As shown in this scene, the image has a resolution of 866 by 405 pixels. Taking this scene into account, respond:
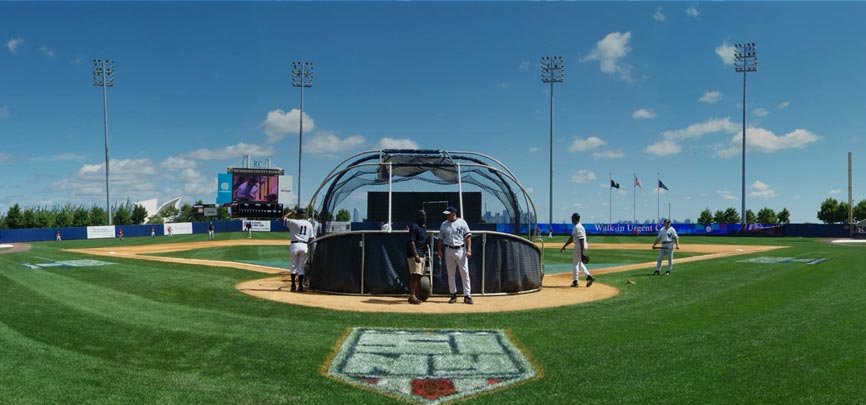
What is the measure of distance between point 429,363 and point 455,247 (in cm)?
440

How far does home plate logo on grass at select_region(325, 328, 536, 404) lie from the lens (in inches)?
183

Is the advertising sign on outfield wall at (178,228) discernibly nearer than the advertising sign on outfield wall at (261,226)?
Yes

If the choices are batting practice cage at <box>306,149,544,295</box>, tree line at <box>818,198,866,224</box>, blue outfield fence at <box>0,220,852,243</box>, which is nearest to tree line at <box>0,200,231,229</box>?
blue outfield fence at <box>0,220,852,243</box>

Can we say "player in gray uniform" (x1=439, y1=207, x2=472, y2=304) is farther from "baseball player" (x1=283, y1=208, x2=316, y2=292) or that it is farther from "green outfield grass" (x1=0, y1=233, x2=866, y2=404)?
"baseball player" (x1=283, y1=208, x2=316, y2=292)

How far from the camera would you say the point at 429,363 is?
5422 millimetres

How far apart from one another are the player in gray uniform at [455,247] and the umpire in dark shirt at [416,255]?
0.37 m

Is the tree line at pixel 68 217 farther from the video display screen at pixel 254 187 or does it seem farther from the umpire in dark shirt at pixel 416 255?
the umpire in dark shirt at pixel 416 255

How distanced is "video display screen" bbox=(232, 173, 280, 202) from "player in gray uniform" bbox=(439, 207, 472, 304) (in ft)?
203

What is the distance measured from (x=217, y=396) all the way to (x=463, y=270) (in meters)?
5.95

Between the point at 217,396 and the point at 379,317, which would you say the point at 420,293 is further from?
the point at 217,396

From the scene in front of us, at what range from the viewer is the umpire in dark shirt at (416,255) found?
971cm

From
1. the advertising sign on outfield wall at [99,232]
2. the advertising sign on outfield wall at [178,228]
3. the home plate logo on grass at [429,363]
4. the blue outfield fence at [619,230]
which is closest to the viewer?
the home plate logo on grass at [429,363]

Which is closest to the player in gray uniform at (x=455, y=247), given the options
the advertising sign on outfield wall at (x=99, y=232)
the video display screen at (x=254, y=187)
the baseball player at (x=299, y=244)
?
the baseball player at (x=299, y=244)

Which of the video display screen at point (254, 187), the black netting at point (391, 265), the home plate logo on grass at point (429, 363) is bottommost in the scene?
the home plate logo on grass at point (429, 363)
